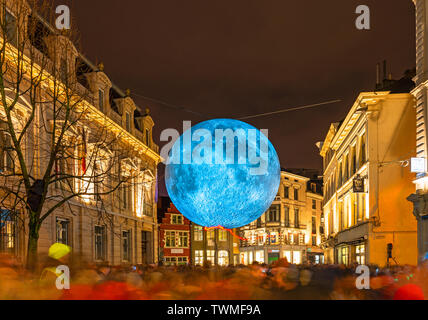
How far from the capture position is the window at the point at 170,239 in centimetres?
5722

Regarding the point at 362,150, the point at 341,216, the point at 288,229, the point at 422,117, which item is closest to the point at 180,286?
the point at 422,117

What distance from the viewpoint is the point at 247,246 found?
73312mm

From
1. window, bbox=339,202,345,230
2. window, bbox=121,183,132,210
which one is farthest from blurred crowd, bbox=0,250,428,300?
window, bbox=339,202,345,230

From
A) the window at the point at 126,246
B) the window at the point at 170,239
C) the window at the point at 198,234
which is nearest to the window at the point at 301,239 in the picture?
the window at the point at 198,234

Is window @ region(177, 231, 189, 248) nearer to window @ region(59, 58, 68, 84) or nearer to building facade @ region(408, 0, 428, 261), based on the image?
building facade @ region(408, 0, 428, 261)

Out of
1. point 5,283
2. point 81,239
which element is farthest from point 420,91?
point 5,283

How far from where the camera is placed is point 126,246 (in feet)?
111

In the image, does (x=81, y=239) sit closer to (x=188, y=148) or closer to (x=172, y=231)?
(x=188, y=148)

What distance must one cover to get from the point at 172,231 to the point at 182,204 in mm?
49341

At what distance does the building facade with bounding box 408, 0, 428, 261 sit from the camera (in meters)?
21.9

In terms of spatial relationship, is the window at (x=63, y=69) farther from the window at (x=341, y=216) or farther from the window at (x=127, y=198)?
the window at (x=341, y=216)

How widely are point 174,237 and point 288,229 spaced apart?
20.6m

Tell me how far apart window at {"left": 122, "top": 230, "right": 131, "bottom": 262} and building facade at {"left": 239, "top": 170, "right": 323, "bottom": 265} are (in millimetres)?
36706
